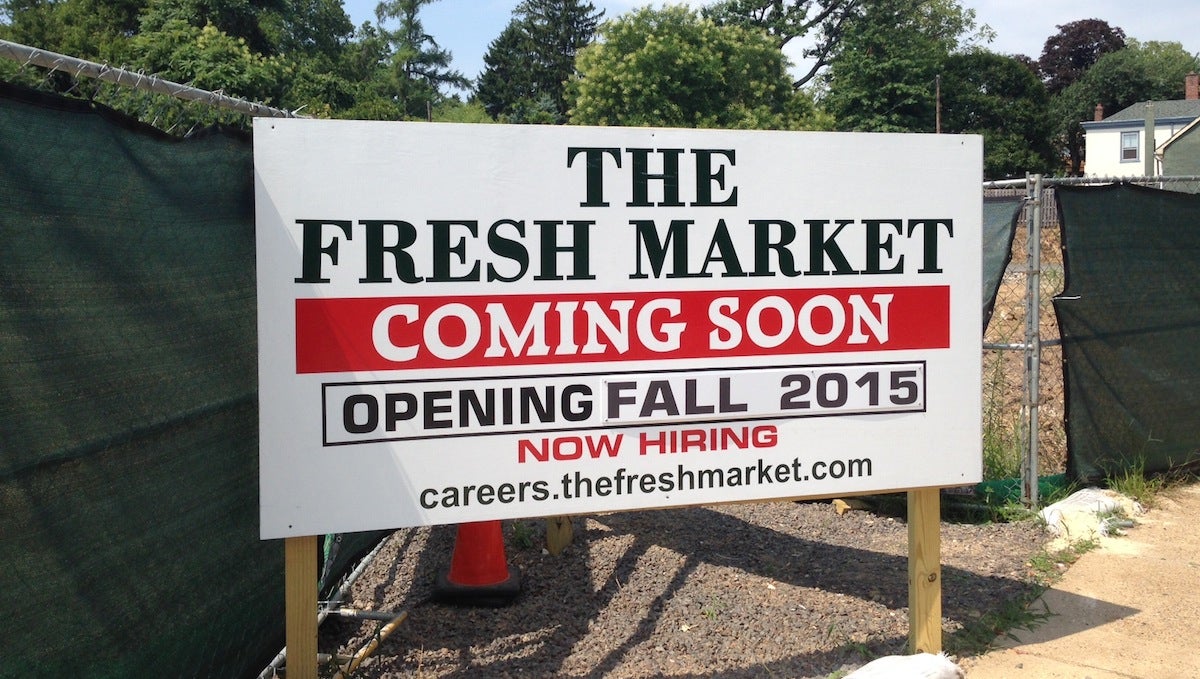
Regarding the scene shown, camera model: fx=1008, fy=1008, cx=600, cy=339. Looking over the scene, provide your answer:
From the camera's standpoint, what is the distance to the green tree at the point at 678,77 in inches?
1636

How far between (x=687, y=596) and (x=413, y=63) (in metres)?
77.2

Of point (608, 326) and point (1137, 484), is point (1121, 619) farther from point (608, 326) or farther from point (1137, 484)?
point (608, 326)

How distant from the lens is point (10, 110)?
216cm

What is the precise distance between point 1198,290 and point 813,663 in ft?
14.8

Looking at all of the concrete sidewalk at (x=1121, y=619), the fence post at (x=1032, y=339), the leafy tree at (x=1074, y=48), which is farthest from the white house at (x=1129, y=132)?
the concrete sidewalk at (x=1121, y=619)

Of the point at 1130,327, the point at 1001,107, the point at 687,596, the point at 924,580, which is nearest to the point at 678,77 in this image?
the point at 1001,107

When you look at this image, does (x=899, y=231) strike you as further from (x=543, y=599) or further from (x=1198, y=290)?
(x=1198, y=290)

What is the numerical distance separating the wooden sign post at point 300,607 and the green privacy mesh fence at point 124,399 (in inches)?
6.4

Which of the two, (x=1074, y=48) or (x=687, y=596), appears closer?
(x=687, y=596)

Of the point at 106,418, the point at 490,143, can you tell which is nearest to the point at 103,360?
the point at 106,418

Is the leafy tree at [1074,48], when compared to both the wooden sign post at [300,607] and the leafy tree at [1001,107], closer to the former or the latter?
the leafy tree at [1001,107]

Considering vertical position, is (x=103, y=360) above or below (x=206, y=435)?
above

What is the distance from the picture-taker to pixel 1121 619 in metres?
4.39

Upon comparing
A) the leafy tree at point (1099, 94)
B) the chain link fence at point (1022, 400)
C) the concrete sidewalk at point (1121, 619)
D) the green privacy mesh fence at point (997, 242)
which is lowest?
the concrete sidewalk at point (1121, 619)
